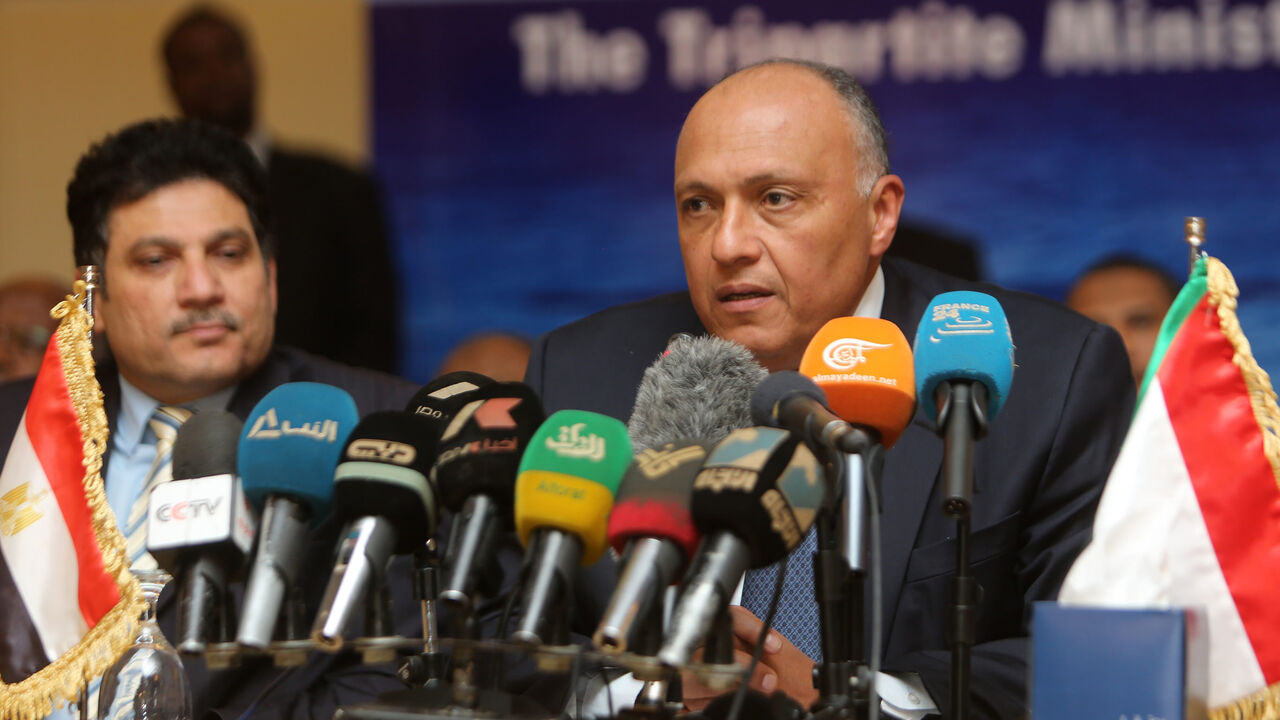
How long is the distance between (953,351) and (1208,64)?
2.89 meters

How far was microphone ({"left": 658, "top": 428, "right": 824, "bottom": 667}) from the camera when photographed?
1583mm

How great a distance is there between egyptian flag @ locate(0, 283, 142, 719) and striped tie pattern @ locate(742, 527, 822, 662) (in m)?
1.07

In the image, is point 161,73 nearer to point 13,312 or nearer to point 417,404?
point 13,312

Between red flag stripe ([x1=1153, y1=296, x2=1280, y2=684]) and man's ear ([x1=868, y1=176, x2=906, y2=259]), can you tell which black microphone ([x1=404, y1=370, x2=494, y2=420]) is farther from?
man's ear ([x1=868, y1=176, x2=906, y2=259])

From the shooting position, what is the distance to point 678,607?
1.59 meters

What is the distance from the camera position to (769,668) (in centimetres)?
233

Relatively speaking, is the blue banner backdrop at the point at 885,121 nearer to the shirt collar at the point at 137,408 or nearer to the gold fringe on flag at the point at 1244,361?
the shirt collar at the point at 137,408

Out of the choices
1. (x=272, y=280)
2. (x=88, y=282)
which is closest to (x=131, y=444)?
(x=272, y=280)

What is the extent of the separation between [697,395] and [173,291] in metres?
1.73

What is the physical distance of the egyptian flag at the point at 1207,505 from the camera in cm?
205

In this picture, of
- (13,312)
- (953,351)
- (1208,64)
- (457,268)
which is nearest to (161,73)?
(13,312)

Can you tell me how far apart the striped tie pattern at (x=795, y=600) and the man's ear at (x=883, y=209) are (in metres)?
0.66

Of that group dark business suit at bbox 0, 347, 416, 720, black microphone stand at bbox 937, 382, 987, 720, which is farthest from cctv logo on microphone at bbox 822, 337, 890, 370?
dark business suit at bbox 0, 347, 416, 720

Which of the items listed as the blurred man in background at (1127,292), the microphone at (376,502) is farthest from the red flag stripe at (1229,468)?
the blurred man in background at (1127,292)
